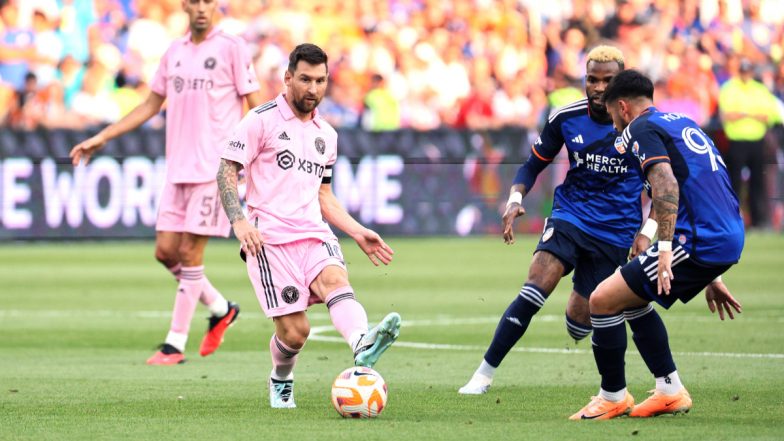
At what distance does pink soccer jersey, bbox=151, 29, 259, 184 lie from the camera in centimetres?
1118

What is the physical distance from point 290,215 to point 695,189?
223 cm

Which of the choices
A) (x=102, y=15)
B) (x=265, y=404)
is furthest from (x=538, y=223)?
(x=265, y=404)

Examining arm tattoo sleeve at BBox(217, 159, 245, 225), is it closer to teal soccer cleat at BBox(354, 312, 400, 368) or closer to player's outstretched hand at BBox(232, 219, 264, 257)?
player's outstretched hand at BBox(232, 219, 264, 257)

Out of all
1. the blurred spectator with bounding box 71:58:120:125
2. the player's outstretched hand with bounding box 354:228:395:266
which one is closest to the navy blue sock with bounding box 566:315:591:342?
the player's outstretched hand with bounding box 354:228:395:266

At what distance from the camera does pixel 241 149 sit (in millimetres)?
8297

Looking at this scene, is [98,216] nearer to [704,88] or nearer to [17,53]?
[17,53]

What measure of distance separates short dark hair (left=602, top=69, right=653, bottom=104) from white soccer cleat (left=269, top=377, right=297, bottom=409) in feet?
7.91

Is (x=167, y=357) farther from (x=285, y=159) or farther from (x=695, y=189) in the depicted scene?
(x=695, y=189)

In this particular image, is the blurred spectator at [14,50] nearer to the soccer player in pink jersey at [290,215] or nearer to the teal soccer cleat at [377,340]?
the soccer player in pink jersey at [290,215]

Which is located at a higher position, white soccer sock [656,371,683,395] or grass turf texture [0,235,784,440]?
white soccer sock [656,371,683,395]

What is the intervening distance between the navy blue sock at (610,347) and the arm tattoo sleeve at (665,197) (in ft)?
2.34

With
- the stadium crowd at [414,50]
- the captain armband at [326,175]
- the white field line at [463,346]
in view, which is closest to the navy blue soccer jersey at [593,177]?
the captain armband at [326,175]

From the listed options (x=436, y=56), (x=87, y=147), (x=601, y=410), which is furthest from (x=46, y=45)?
A: (x=601, y=410)

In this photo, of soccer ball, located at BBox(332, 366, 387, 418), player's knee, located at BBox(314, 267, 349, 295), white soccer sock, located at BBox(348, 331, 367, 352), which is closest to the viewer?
soccer ball, located at BBox(332, 366, 387, 418)
